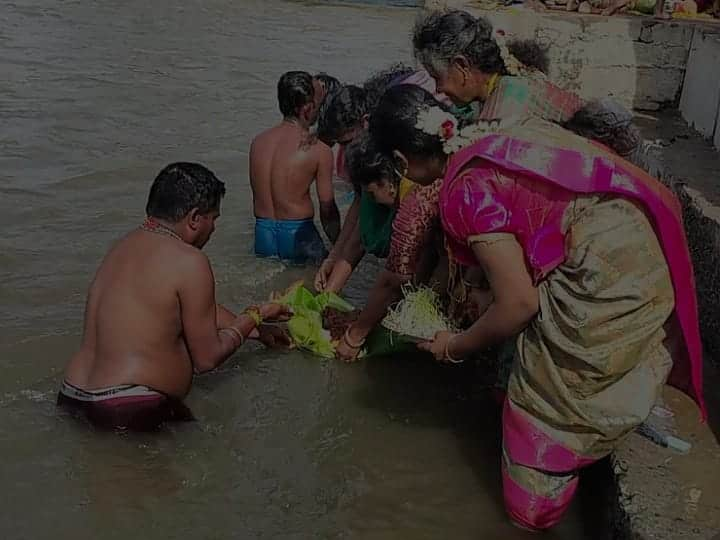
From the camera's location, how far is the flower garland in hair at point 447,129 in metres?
2.99

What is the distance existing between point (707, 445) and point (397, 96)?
169cm

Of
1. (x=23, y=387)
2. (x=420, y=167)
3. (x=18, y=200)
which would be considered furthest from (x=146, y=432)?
(x=18, y=200)

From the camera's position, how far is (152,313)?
3.52 meters

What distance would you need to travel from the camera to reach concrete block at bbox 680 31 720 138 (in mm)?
5336

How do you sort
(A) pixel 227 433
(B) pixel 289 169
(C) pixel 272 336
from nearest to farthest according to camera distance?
1. (A) pixel 227 433
2. (C) pixel 272 336
3. (B) pixel 289 169

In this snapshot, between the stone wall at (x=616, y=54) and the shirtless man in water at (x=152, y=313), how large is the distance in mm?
3814

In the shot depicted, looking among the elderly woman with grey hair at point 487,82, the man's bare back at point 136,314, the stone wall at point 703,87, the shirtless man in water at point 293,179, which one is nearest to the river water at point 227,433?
the shirtless man in water at point 293,179

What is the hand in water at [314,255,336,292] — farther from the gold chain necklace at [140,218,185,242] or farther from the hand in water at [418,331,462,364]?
the hand in water at [418,331,462,364]

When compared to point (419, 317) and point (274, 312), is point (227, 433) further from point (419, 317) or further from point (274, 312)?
point (419, 317)

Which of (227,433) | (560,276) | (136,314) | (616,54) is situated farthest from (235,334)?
(616,54)

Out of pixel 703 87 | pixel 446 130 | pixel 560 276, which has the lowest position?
pixel 560 276

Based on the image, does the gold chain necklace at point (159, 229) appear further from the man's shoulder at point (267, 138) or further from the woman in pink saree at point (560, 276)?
the man's shoulder at point (267, 138)

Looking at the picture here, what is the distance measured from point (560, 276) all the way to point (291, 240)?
3.07 meters

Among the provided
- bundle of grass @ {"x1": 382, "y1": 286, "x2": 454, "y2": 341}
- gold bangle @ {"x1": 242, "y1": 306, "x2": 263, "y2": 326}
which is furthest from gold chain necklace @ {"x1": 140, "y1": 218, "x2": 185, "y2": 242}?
bundle of grass @ {"x1": 382, "y1": 286, "x2": 454, "y2": 341}
